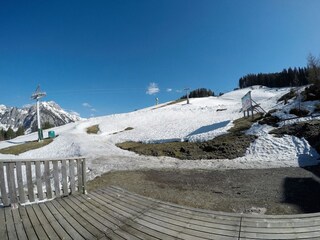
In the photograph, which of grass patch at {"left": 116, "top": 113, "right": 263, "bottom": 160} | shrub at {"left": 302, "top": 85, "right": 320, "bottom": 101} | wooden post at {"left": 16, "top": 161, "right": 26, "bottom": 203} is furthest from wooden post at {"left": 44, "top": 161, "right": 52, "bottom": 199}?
shrub at {"left": 302, "top": 85, "right": 320, "bottom": 101}

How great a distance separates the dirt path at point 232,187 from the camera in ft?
20.9

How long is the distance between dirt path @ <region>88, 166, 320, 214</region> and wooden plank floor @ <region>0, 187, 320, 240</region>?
141cm

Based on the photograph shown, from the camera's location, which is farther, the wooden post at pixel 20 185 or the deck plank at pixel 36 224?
the wooden post at pixel 20 185

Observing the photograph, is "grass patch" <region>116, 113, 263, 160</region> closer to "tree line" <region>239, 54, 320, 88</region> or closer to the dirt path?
the dirt path

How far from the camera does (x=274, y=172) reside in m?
10.4

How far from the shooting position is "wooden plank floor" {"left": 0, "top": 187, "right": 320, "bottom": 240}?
4.21 metres

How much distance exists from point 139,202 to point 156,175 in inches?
184

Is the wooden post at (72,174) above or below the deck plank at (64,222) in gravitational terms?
above

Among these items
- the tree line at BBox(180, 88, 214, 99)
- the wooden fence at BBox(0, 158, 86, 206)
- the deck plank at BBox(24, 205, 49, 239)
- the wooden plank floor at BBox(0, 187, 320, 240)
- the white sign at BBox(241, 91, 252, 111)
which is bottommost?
the wooden plank floor at BBox(0, 187, 320, 240)

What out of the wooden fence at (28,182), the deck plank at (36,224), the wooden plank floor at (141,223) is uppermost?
the wooden fence at (28,182)

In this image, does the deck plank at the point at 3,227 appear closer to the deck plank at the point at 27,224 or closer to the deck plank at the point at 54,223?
the deck plank at the point at 27,224

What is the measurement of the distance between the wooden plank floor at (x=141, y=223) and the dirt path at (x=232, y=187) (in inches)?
55.4

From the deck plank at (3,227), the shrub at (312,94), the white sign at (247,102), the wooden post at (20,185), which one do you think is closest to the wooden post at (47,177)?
the wooden post at (20,185)

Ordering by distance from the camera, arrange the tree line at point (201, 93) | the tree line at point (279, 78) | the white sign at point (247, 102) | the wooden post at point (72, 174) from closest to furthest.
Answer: the wooden post at point (72, 174) < the white sign at point (247, 102) < the tree line at point (279, 78) < the tree line at point (201, 93)
